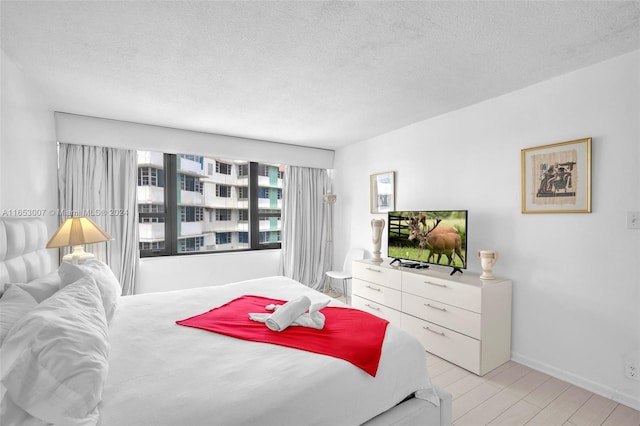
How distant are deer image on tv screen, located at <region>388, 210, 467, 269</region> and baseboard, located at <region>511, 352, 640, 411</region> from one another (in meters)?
0.95

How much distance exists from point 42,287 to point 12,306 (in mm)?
340

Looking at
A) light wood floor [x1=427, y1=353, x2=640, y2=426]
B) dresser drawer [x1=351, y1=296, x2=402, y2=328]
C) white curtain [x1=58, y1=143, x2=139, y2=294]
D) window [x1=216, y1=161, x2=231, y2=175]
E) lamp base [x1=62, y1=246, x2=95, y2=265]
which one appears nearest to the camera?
light wood floor [x1=427, y1=353, x2=640, y2=426]

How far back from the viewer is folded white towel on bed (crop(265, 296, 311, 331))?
186cm

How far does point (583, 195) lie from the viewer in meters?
2.34

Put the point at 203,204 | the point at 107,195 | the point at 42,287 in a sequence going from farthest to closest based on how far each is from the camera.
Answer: the point at 203,204 < the point at 107,195 < the point at 42,287

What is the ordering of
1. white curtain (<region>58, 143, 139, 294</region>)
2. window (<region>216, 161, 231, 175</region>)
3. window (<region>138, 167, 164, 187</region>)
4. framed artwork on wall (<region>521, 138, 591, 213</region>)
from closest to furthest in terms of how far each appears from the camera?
framed artwork on wall (<region>521, 138, 591, 213</region>)
white curtain (<region>58, 143, 139, 294</region>)
window (<region>138, 167, 164, 187</region>)
window (<region>216, 161, 231, 175</region>)

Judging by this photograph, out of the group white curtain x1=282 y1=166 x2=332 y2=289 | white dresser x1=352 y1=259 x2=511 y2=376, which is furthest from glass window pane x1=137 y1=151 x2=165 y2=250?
white dresser x1=352 y1=259 x2=511 y2=376

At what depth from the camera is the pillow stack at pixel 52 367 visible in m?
0.99

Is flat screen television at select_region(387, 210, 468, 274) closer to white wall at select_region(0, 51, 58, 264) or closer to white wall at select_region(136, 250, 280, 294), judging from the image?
white wall at select_region(136, 250, 280, 294)

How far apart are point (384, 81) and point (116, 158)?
3250 millimetres

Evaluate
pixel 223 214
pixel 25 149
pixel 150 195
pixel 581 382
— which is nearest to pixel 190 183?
pixel 223 214

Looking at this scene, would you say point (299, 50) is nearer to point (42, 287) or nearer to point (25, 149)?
point (42, 287)

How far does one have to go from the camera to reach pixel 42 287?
172 centimetres

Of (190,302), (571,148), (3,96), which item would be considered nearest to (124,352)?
(190,302)
